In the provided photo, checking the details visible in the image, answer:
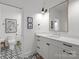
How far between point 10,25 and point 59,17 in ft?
5.66

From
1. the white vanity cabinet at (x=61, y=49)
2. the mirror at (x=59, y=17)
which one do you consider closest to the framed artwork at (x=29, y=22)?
the mirror at (x=59, y=17)

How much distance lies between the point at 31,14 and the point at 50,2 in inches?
37.3

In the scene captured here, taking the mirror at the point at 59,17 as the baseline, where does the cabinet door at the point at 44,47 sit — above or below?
below

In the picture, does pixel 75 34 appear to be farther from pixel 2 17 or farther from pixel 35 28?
pixel 2 17

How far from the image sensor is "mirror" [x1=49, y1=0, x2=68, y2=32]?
9.12 feet

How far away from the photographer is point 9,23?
311cm

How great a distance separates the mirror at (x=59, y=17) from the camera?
2781mm

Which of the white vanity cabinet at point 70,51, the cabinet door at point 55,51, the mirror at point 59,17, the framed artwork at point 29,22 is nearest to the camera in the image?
the white vanity cabinet at point 70,51

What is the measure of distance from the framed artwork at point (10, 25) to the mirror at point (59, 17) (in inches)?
56.0

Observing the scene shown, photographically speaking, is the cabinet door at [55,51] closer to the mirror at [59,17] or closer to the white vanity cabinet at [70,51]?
the white vanity cabinet at [70,51]

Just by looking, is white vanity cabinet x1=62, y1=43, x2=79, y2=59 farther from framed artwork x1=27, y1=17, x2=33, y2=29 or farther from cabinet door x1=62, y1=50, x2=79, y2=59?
framed artwork x1=27, y1=17, x2=33, y2=29

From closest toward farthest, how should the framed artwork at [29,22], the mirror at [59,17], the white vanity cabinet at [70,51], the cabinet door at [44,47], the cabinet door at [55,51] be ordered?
the white vanity cabinet at [70,51], the cabinet door at [55,51], the mirror at [59,17], the cabinet door at [44,47], the framed artwork at [29,22]

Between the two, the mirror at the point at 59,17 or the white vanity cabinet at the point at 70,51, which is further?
the mirror at the point at 59,17

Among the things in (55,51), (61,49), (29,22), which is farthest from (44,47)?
(29,22)
